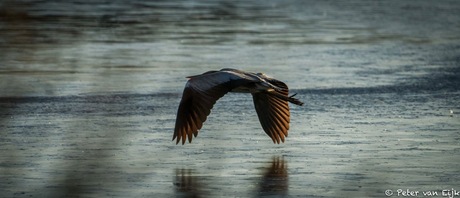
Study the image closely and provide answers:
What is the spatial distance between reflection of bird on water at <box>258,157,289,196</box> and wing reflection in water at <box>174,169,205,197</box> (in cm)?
32

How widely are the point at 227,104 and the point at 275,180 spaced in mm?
3224

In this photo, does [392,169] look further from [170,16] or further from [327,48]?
[170,16]

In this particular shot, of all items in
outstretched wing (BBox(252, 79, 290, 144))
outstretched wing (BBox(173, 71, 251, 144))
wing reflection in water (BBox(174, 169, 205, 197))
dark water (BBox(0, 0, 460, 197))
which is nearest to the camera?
dark water (BBox(0, 0, 460, 197))

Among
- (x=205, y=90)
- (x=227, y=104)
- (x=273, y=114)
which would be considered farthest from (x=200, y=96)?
A: (x=227, y=104)

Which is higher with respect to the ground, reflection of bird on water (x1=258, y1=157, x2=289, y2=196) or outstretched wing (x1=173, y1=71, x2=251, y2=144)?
outstretched wing (x1=173, y1=71, x2=251, y2=144)

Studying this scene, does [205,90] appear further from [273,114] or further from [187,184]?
[273,114]

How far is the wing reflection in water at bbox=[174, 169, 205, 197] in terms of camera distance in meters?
5.40

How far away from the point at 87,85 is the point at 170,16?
7.43 meters

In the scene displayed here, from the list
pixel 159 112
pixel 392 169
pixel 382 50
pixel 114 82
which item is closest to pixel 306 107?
pixel 159 112

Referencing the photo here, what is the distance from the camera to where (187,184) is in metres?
5.63

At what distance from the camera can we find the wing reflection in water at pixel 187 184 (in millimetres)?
5396

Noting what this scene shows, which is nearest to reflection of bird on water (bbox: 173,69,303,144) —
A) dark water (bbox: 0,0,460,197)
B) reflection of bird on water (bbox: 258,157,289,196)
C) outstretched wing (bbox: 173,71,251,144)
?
outstretched wing (bbox: 173,71,251,144)

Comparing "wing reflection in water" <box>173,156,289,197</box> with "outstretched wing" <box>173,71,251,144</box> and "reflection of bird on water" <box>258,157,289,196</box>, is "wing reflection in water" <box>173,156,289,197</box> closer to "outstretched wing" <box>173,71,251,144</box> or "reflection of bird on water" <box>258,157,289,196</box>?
"reflection of bird on water" <box>258,157,289,196</box>

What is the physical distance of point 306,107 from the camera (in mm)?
8922
